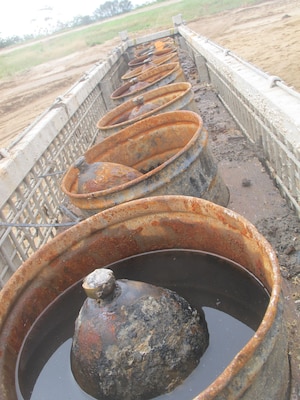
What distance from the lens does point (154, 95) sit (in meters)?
5.94

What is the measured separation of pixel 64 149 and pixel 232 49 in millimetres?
12862

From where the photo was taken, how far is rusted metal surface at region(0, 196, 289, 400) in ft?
5.97

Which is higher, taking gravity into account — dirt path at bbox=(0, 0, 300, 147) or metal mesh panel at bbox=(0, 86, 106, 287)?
metal mesh panel at bbox=(0, 86, 106, 287)

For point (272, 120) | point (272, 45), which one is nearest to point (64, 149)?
point (272, 120)

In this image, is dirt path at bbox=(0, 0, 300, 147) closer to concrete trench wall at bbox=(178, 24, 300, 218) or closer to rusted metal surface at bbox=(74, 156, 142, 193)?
concrete trench wall at bbox=(178, 24, 300, 218)

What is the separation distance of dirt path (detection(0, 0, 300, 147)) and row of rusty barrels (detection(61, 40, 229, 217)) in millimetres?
5341

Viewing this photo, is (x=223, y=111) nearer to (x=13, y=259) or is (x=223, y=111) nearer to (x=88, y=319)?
(x=13, y=259)

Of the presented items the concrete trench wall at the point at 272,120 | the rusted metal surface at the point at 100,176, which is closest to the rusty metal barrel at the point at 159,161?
the rusted metal surface at the point at 100,176

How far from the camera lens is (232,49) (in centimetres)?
1691

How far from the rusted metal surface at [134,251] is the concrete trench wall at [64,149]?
474 mm

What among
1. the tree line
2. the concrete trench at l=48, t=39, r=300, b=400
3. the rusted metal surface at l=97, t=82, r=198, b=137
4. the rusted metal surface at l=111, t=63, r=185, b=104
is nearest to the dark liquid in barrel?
the concrete trench at l=48, t=39, r=300, b=400

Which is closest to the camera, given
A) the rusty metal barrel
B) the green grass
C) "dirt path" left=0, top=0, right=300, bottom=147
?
the rusty metal barrel

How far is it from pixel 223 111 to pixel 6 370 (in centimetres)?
721

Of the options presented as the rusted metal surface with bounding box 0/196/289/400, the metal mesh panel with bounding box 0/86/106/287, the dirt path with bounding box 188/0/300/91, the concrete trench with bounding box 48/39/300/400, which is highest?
the rusted metal surface with bounding box 0/196/289/400
